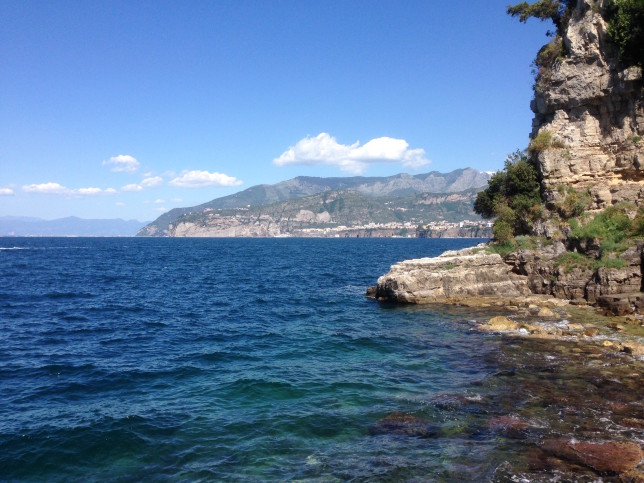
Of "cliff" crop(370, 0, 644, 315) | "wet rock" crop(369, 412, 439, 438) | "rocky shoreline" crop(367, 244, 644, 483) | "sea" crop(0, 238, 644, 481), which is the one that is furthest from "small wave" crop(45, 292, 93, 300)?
"wet rock" crop(369, 412, 439, 438)

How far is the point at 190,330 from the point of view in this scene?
27.6m

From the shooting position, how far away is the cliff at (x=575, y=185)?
109 feet

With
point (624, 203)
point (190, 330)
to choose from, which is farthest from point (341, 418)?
point (624, 203)

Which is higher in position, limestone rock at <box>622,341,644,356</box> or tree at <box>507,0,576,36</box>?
tree at <box>507,0,576,36</box>

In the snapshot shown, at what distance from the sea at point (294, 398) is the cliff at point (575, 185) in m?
5.82

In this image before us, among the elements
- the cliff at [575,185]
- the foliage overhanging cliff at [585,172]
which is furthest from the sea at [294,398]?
the foliage overhanging cliff at [585,172]

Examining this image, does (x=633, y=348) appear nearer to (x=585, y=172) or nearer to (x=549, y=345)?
(x=549, y=345)

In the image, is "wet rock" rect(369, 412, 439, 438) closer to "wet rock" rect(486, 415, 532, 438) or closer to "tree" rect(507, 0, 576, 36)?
"wet rock" rect(486, 415, 532, 438)

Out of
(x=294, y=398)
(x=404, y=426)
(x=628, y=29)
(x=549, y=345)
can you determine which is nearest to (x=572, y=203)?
(x=628, y=29)

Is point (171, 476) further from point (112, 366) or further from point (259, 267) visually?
point (259, 267)

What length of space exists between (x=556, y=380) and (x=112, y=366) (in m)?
19.3

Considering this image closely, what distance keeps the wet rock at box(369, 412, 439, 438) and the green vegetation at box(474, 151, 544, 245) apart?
90.0ft

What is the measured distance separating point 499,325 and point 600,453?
14796 millimetres

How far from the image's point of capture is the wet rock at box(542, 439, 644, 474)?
34.3 feet
